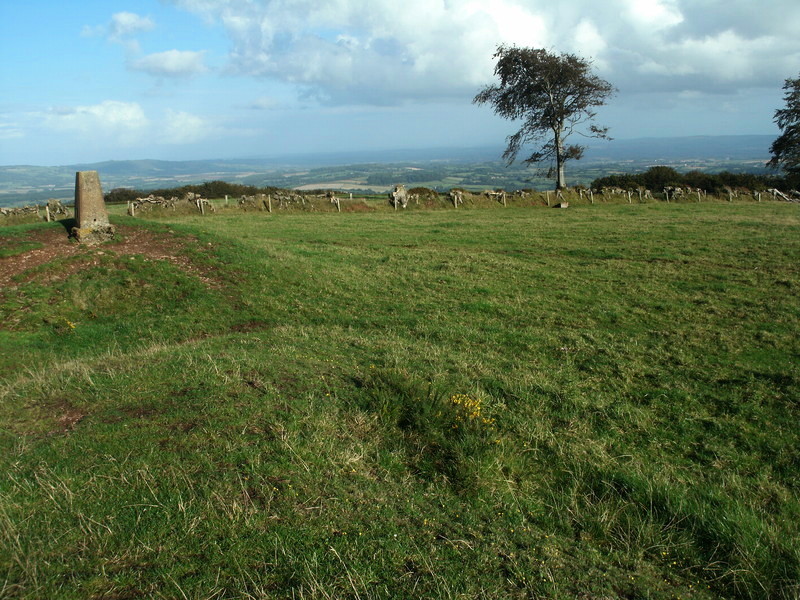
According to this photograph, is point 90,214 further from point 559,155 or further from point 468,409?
point 559,155

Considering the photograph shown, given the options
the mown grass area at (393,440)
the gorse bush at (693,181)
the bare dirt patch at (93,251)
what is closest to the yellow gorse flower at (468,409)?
the mown grass area at (393,440)

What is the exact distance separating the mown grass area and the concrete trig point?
1.57 m

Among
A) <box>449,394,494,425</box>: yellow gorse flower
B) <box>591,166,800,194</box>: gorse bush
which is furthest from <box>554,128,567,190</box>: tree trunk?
<box>449,394,494,425</box>: yellow gorse flower

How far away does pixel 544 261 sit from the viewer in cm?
1809

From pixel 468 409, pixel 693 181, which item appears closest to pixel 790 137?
pixel 693 181

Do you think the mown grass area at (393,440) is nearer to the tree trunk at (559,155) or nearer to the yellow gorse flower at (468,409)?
the yellow gorse flower at (468,409)

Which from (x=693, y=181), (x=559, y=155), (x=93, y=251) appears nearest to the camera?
(x=93, y=251)

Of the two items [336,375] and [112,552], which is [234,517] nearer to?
[112,552]

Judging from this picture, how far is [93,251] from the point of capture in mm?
14414

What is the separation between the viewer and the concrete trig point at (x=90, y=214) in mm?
14898

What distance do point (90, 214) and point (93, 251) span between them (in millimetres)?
1346

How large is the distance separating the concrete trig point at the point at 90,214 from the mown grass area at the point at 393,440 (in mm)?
1568

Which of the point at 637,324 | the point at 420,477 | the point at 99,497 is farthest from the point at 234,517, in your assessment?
→ the point at 637,324

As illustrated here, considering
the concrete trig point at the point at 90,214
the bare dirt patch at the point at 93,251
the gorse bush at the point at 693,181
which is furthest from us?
the gorse bush at the point at 693,181
